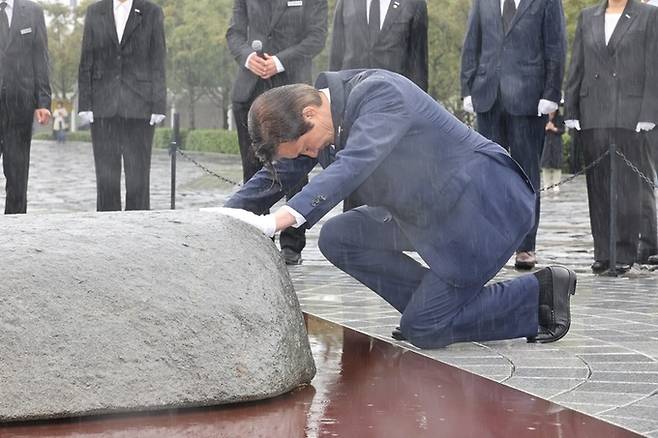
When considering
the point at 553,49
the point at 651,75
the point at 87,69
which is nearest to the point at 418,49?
the point at 553,49

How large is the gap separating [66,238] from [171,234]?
427 mm

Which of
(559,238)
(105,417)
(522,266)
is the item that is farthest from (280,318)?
(559,238)

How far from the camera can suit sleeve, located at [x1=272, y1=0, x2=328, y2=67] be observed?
10039 millimetres

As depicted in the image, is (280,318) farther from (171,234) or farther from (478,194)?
(478,194)

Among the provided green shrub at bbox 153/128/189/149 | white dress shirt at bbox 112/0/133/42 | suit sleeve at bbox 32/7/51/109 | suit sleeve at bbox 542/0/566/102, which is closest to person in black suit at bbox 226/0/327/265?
white dress shirt at bbox 112/0/133/42

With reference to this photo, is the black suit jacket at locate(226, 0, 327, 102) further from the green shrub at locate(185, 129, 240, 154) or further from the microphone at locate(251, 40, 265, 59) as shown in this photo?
the green shrub at locate(185, 129, 240, 154)

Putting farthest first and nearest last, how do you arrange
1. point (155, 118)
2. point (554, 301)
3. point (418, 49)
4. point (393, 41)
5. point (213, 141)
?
point (213, 141), point (155, 118), point (418, 49), point (393, 41), point (554, 301)

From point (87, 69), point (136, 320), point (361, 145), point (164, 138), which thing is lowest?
point (164, 138)

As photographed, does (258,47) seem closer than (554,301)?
No

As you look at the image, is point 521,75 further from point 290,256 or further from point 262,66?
point 290,256

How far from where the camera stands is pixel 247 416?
16.4 ft

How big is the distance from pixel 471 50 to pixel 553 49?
0.64m

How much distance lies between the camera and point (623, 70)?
9719 millimetres

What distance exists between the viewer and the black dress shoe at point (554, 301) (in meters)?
6.39
